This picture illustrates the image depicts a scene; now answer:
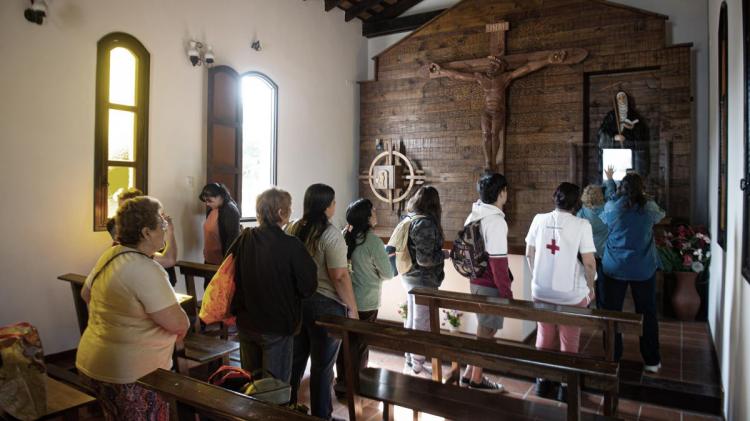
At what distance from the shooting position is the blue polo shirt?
375 centimetres

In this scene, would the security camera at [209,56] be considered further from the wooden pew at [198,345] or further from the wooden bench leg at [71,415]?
Answer: the wooden bench leg at [71,415]

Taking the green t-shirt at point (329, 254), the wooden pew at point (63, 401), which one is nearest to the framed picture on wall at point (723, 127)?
the green t-shirt at point (329, 254)

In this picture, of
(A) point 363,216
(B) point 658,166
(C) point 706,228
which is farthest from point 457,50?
(A) point 363,216

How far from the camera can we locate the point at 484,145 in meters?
7.20

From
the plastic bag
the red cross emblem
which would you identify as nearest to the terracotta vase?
the red cross emblem

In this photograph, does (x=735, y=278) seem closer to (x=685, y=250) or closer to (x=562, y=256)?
(x=562, y=256)

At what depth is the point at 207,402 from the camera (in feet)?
5.57

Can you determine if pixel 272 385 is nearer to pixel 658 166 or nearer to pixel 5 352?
pixel 5 352

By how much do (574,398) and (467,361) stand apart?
42 cm

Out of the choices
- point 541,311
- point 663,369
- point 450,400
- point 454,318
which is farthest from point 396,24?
point 450,400

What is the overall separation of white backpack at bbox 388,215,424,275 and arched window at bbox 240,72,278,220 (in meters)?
3.35

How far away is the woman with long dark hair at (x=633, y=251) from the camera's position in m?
3.75

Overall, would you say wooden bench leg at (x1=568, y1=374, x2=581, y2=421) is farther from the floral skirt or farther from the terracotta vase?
the terracotta vase

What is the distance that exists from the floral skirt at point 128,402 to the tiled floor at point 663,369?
4.51 ft
